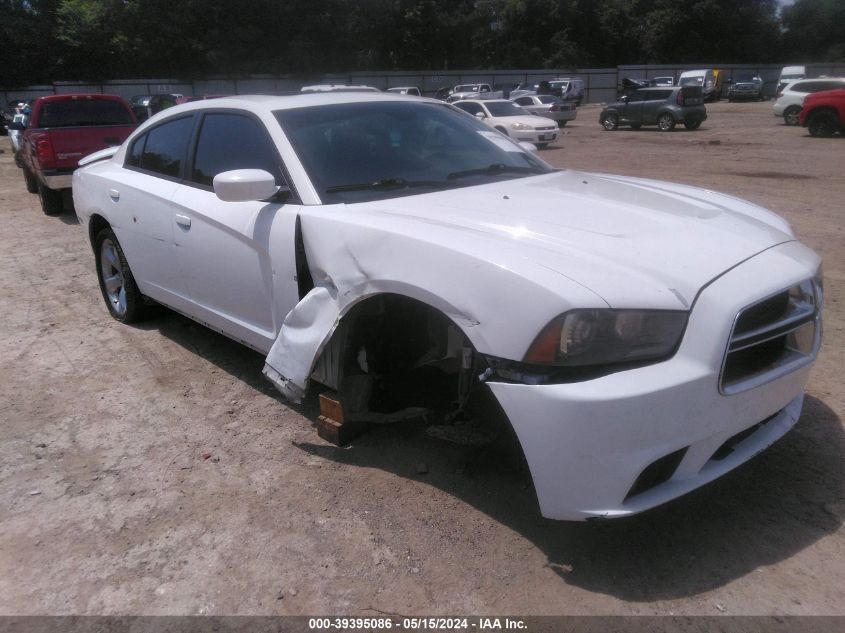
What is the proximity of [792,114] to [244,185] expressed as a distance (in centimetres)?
2621

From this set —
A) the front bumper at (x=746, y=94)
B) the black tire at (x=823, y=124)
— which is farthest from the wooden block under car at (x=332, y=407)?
the front bumper at (x=746, y=94)

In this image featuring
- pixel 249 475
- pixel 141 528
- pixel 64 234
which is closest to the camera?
pixel 141 528

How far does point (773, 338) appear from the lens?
8.50 feet

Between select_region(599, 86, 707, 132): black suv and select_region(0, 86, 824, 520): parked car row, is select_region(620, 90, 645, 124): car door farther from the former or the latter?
select_region(0, 86, 824, 520): parked car row

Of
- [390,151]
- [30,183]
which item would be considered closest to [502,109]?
[30,183]

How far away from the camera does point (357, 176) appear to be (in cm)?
346

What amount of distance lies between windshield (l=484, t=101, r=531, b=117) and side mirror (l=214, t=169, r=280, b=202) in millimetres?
17320

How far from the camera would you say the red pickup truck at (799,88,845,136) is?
19.8 meters

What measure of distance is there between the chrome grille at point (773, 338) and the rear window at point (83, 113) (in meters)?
10.9

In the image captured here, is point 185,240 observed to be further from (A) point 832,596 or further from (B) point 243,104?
(A) point 832,596

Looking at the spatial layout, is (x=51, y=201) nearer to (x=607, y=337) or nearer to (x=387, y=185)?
(x=387, y=185)

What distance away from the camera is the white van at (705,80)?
42.0m

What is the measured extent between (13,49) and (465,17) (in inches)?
1339

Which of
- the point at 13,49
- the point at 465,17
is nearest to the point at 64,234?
the point at 13,49
